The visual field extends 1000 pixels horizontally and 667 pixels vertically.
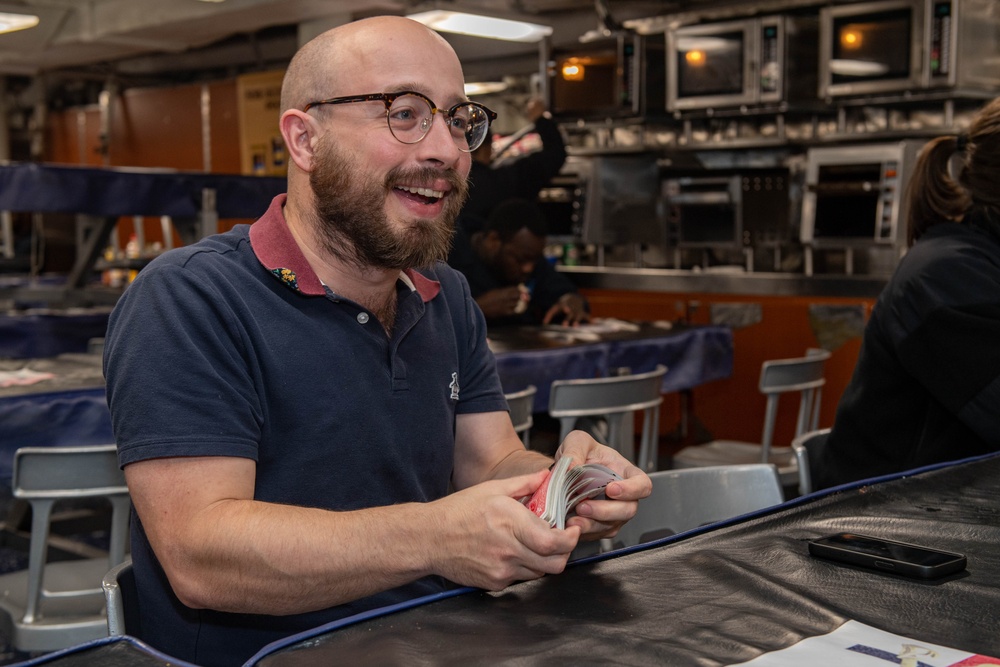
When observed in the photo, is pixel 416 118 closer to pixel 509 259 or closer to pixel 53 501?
pixel 53 501

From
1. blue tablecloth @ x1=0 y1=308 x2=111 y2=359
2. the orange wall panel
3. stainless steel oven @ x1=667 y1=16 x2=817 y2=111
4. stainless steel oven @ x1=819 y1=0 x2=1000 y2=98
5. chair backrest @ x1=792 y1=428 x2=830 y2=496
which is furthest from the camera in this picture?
stainless steel oven @ x1=667 y1=16 x2=817 y2=111

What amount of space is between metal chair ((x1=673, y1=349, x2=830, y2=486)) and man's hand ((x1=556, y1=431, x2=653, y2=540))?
240 centimetres

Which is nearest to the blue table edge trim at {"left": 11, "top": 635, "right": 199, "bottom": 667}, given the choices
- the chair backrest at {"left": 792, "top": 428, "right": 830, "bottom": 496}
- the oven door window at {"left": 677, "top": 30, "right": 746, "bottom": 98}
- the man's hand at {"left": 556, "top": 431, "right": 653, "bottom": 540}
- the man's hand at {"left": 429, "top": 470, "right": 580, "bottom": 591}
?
the man's hand at {"left": 429, "top": 470, "right": 580, "bottom": 591}

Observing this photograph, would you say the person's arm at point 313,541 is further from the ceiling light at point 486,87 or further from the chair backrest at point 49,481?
the ceiling light at point 486,87

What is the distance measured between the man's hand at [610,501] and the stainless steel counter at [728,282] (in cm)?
470

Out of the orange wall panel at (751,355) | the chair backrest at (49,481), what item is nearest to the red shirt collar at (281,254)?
the chair backrest at (49,481)

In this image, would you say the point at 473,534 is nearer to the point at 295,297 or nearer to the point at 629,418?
the point at 295,297

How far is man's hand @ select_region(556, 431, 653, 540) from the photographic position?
57.2 inches

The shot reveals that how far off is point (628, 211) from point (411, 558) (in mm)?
6759

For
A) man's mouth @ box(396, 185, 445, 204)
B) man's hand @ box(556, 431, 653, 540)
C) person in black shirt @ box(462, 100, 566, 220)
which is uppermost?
person in black shirt @ box(462, 100, 566, 220)

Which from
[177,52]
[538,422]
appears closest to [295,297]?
[538,422]

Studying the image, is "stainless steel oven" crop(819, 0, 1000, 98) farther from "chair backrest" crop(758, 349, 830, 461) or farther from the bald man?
the bald man

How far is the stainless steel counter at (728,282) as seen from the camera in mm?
6012

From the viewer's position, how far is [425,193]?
1697 mm
